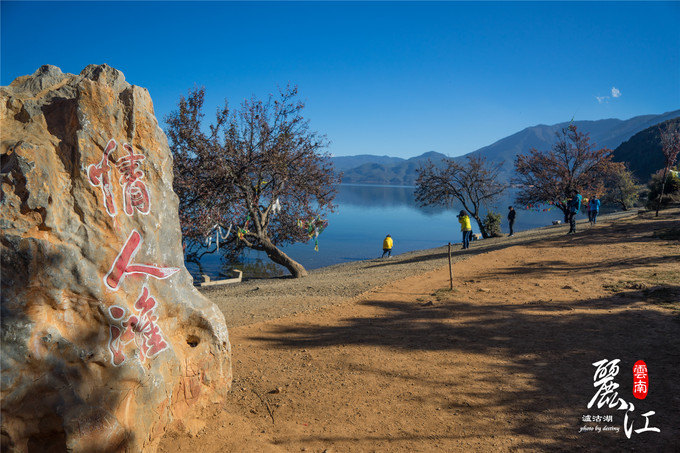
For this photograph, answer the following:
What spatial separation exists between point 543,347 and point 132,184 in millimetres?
6836

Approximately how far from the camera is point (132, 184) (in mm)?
4234

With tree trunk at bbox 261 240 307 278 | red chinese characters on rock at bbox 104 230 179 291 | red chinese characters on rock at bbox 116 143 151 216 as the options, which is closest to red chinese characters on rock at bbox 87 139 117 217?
red chinese characters on rock at bbox 116 143 151 216

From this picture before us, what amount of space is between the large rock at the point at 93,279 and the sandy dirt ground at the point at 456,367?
896 mm

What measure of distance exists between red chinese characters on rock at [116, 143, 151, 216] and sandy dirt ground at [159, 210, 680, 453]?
2.50 meters

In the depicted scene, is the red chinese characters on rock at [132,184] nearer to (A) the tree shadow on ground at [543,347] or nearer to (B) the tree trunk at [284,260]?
(A) the tree shadow on ground at [543,347]

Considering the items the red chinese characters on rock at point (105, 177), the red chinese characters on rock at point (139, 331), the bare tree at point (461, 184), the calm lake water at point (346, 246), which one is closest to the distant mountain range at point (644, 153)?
the calm lake water at point (346, 246)

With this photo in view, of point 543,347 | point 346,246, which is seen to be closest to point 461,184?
point 346,246

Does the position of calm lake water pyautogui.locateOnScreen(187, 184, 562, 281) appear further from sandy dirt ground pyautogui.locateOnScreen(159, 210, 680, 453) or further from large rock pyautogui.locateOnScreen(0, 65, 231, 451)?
large rock pyautogui.locateOnScreen(0, 65, 231, 451)

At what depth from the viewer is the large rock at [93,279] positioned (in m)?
3.33

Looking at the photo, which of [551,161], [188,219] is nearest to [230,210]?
[188,219]

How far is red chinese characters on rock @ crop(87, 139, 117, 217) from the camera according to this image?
394cm

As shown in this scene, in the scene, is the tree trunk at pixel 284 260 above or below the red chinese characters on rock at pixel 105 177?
below

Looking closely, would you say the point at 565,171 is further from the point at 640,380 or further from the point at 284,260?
the point at 640,380

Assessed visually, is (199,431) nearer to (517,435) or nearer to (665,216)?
(517,435)
